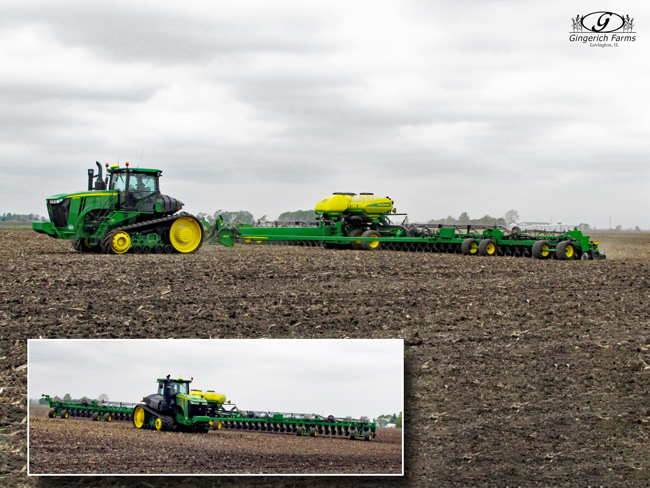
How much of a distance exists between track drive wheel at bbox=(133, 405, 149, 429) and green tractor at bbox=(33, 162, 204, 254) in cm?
1186

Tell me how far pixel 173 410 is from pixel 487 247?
56.5 ft

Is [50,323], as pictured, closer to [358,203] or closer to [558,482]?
[558,482]

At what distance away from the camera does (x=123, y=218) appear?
17.9 metres

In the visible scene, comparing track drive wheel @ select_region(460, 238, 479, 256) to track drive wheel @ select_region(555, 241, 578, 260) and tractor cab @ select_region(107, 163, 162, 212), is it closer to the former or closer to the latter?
track drive wheel @ select_region(555, 241, 578, 260)

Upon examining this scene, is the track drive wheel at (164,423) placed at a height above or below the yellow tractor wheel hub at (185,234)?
below

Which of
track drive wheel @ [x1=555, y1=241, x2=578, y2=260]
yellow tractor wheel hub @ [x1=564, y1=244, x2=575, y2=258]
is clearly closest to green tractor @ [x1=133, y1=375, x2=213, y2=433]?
track drive wheel @ [x1=555, y1=241, x2=578, y2=260]

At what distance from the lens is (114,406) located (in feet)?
20.4

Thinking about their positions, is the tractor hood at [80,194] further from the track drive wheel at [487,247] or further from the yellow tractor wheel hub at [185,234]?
the track drive wheel at [487,247]

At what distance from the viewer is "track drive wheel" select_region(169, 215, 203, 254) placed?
1878 cm

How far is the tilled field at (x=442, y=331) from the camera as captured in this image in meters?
6.50

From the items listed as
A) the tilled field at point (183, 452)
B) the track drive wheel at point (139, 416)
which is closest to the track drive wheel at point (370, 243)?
A: the tilled field at point (183, 452)

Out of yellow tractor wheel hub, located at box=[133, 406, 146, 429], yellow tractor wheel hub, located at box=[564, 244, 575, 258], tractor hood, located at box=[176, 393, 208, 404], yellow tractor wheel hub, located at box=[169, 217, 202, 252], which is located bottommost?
yellow tractor wheel hub, located at box=[133, 406, 146, 429]

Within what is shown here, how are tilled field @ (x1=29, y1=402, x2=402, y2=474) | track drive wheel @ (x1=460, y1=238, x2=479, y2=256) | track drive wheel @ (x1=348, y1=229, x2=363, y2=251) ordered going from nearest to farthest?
tilled field @ (x1=29, y1=402, x2=402, y2=474) < track drive wheel @ (x1=460, y1=238, x2=479, y2=256) < track drive wheel @ (x1=348, y1=229, x2=363, y2=251)

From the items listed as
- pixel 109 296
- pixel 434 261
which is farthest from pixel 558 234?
pixel 109 296
